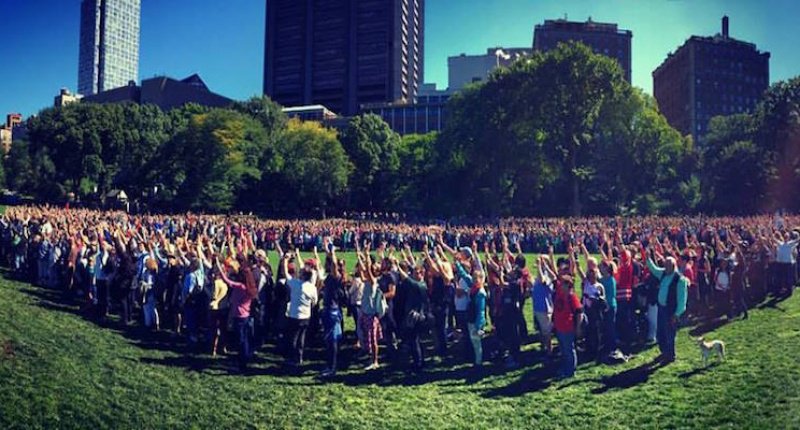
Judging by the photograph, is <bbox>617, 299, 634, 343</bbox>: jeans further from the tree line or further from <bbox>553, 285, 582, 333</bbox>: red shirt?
the tree line

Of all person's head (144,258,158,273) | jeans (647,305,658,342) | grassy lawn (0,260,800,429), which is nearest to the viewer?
grassy lawn (0,260,800,429)

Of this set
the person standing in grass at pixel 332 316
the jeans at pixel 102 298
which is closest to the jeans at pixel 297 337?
the person standing in grass at pixel 332 316

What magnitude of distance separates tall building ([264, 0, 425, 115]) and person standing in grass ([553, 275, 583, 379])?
11677cm

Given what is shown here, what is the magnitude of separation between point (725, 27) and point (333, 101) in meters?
83.7

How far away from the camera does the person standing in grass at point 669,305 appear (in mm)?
12000

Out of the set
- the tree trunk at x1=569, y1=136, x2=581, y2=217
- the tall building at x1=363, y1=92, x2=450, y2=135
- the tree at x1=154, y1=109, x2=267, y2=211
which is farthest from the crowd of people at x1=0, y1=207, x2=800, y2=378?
the tall building at x1=363, y1=92, x2=450, y2=135

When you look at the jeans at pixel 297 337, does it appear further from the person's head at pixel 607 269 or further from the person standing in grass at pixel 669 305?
the person standing in grass at pixel 669 305

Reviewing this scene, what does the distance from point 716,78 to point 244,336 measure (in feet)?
424

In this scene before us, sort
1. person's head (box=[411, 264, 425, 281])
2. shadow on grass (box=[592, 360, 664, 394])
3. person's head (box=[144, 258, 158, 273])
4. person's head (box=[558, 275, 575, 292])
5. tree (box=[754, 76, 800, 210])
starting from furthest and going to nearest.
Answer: tree (box=[754, 76, 800, 210]), person's head (box=[144, 258, 158, 273]), person's head (box=[411, 264, 425, 281]), person's head (box=[558, 275, 575, 292]), shadow on grass (box=[592, 360, 664, 394])

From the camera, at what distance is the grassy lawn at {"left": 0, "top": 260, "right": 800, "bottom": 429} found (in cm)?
970

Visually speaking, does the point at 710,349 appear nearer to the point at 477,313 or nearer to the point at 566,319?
the point at 566,319

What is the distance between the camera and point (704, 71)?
119688 millimetres

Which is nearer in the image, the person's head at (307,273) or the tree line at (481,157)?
the person's head at (307,273)

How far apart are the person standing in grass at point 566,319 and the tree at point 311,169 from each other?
174ft
